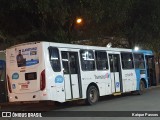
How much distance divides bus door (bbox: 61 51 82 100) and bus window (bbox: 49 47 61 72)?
0.44m

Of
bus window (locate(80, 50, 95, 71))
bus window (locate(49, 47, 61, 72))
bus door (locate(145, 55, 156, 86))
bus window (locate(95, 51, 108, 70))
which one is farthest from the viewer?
bus door (locate(145, 55, 156, 86))

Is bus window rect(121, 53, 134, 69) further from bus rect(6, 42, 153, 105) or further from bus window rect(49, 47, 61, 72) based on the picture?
bus window rect(49, 47, 61, 72)

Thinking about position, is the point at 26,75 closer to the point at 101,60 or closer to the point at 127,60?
the point at 101,60

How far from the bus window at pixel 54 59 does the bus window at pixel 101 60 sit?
10.6 feet

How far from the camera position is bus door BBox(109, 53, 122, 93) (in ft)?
59.8

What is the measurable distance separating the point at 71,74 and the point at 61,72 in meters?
0.80

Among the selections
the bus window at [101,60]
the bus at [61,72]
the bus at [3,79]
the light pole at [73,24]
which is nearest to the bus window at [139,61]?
the bus at [61,72]

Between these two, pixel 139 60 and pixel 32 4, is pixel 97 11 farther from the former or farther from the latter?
pixel 139 60

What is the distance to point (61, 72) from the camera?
568 inches

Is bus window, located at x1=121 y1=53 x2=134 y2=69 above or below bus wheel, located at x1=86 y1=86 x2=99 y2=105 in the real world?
above

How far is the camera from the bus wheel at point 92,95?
16.1m

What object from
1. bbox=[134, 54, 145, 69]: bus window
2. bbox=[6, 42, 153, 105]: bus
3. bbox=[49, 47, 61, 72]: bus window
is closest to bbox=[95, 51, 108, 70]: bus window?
bbox=[6, 42, 153, 105]: bus

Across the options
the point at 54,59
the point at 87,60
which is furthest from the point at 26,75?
the point at 87,60

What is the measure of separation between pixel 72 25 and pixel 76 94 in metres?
6.17
